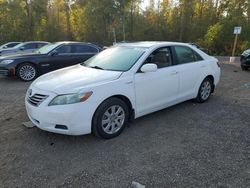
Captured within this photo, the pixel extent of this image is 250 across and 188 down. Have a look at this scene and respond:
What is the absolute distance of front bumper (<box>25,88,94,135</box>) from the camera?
349 cm

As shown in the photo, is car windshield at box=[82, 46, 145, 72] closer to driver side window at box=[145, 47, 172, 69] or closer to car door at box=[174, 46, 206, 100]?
driver side window at box=[145, 47, 172, 69]

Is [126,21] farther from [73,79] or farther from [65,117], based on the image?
[65,117]

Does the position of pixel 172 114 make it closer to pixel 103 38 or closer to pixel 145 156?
pixel 145 156

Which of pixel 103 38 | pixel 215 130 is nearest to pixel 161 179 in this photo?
pixel 215 130

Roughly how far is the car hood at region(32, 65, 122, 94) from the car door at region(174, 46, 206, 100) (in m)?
1.54

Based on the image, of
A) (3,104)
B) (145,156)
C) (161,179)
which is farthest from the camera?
(3,104)

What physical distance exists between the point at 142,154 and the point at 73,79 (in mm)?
1552

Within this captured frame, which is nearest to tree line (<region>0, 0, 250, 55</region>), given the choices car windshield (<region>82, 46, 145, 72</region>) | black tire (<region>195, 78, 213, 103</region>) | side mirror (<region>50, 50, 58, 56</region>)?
side mirror (<region>50, 50, 58, 56</region>)

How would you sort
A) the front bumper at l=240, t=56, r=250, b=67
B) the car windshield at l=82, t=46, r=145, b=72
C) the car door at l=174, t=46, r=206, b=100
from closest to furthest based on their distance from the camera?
the car windshield at l=82, t=46, r=145, b=72
the car door at l=174, t=46, r=206, b=100
the front bumper at l=240, t=56, r=250, b=67

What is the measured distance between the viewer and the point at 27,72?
858 cm

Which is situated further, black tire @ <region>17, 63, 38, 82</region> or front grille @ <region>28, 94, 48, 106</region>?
black tire @ <region>17, 63, 38, 82</region>

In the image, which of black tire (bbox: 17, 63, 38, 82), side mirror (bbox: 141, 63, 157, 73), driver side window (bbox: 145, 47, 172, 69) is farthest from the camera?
black tire (bbox: 17, 63, 38, 82)

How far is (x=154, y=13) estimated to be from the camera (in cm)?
2708

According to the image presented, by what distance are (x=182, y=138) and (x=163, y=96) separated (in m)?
0.95
